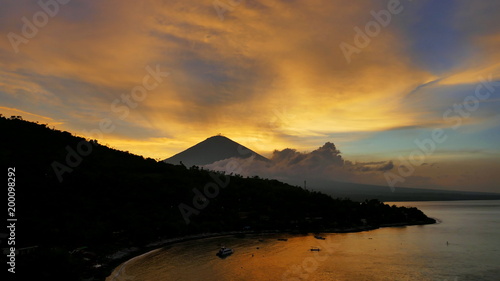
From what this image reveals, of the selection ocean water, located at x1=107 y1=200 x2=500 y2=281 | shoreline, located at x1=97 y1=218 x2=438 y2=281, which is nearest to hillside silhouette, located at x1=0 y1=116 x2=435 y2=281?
shoreline, located at x1=97 y1=218 x2=438 y2=281

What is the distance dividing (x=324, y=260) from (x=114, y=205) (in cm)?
5493

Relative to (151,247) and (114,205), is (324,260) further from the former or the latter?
(114,205)

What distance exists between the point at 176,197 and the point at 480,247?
82.9 m

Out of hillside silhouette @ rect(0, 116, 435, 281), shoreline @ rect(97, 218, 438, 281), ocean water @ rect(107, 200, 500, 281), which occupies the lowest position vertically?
ocean water @ rect(107, 200, 500, 281)

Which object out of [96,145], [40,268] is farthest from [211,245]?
[96,145]

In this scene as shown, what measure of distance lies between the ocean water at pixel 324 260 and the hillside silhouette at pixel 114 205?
7.84 meters

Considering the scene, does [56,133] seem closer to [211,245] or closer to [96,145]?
[96,145]

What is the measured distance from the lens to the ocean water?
5028 centimetres

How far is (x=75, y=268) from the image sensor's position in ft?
134

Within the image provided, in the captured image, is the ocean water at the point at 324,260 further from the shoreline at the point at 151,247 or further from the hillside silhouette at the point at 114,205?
the hillside silhouette at the point at 114,205

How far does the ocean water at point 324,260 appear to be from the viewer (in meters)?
50.3

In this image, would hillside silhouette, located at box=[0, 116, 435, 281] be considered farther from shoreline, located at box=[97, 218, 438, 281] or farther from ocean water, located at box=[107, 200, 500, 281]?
ocean water, located at box=[107, 200, 500, 281]

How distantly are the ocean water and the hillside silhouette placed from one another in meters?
7.84

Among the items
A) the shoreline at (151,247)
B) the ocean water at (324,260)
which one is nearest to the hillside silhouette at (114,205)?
the shoreline at (151,247)
